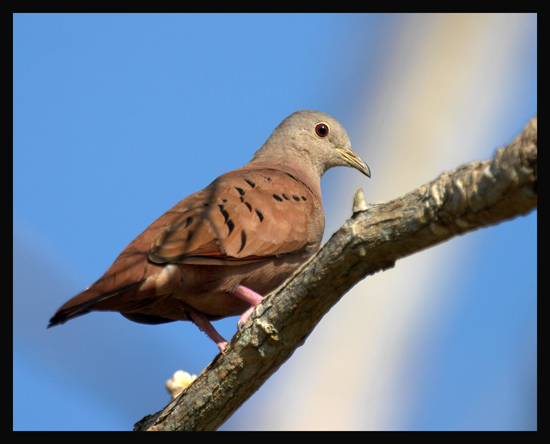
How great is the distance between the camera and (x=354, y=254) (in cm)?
336

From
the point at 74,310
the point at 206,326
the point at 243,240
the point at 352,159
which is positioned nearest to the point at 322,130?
the point at 352,159

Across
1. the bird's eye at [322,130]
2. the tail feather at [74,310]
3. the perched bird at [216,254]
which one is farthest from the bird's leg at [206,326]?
the bird's eye at [322,130]

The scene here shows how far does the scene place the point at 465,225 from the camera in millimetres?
3064

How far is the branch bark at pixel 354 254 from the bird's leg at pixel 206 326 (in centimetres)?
78

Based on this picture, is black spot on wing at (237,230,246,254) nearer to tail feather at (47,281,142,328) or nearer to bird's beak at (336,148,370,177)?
tail feather at (47,281,142,328)

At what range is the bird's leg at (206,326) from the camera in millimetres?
5164

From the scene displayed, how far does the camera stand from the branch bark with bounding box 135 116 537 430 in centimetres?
282

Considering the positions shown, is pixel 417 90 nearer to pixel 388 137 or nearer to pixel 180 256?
pixel 388 137

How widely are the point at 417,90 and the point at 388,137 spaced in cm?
63

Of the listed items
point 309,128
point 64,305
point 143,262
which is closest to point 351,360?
point 309,128

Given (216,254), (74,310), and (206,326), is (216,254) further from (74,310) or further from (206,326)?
(74,310)

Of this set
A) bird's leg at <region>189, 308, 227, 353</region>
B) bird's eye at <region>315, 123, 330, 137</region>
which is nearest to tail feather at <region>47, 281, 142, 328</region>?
bird's leg at <region>189, 308, 227, 353</region>

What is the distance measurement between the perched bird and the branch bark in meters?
0.61

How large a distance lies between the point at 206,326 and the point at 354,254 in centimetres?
223
